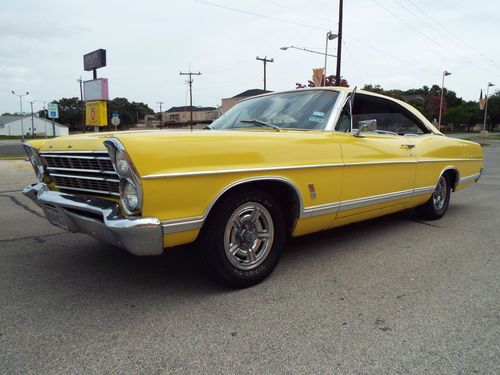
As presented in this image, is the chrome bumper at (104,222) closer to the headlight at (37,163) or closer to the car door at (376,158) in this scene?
the headlight at (37,163)

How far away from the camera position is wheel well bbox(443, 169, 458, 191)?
554 cm

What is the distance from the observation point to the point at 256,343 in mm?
2334

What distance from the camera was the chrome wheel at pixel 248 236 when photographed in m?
2.98

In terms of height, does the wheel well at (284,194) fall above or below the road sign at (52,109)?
below

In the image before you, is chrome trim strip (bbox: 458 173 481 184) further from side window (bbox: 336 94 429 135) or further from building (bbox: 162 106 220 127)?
building (bbox: 162 106 220 127)

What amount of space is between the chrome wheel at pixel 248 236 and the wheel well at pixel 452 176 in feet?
11.3

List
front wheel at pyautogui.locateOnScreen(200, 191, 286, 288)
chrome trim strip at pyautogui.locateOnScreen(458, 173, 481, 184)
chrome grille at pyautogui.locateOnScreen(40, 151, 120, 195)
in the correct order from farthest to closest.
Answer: chrome trim strip at pyautogui.locateOnScreen(458, 173, 481, 184) → front wheel at pyautogui.locateOnScreen(200, 191, 286, 288) → chrome grille at pyautogui.locateOnScreen(40, 151, 120, 195)

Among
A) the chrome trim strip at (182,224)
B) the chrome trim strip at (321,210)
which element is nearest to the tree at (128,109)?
the chrome trim strip at (321,210)

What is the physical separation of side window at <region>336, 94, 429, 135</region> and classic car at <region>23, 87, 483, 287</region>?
23 millimetres

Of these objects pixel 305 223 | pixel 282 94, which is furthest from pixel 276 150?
pixel 282 94

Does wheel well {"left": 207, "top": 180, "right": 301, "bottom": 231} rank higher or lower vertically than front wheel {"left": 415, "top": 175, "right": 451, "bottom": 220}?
higher

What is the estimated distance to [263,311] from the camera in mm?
2734

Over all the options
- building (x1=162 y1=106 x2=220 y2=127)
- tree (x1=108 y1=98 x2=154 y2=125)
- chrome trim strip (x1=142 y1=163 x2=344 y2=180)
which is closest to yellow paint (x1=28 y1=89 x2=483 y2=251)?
chrome trim strip (x1=142 y1=163 x2=344 y2=180)

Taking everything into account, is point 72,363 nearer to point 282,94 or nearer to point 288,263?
point 288,263
